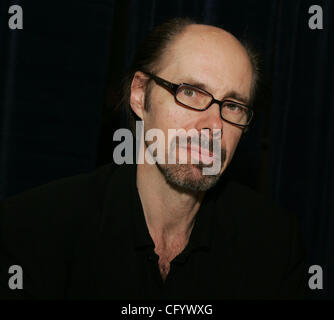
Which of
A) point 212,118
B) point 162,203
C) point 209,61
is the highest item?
point 209,61

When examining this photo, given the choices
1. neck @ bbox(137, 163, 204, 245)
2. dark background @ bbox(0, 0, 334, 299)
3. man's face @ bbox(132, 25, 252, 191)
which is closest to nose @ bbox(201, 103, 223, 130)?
man's face @ bbox(132, 25, 252, 191)

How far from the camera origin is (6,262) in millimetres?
1007

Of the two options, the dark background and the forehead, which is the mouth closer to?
the forehead

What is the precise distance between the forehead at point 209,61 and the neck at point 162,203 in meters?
0.31

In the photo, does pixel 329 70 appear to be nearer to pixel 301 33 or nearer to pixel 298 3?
pixel 301 33

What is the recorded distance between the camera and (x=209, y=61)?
1.04m

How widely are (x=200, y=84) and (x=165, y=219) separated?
0.45m

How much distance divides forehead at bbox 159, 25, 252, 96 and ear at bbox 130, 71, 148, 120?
0.34ft

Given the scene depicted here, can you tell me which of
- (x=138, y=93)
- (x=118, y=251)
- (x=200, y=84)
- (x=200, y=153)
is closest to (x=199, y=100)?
(x=200, y=84)

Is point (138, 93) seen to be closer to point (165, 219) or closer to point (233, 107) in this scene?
point (233, 107)

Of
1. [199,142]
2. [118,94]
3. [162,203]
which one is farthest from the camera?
[118,94]

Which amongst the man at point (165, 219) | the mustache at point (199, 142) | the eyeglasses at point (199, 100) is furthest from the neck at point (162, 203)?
the eyeglasses at point (199, 100)

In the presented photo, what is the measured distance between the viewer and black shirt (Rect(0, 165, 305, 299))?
3.25ft

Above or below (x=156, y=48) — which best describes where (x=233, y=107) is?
below
